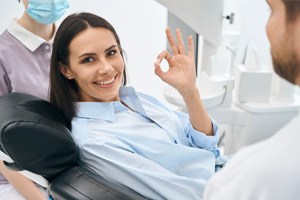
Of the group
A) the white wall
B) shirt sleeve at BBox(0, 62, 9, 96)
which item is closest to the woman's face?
shirt sleeve at BBox(0, 62, 9, 96)

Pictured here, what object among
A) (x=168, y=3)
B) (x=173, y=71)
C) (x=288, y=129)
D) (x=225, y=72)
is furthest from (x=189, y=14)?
(x=288, y=129)

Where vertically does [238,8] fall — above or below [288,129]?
below

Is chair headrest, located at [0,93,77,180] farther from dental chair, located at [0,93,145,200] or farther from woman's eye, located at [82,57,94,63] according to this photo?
woman's eye, located at [82,57,94,63]

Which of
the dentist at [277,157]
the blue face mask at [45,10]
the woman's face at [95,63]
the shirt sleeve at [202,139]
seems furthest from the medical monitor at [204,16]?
the dentist at [277,157]

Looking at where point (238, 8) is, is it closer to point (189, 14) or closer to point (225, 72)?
A: point (225, 72)

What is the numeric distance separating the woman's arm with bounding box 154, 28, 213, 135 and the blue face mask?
1.60ft

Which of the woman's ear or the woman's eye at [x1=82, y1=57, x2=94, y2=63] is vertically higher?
the woman's eye at [x1=82, y1=57, x2=94, y2=63]

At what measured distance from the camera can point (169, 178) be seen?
0.92 meters

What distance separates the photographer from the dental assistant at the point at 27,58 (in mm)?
1078

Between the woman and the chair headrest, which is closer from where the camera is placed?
the chair headrest

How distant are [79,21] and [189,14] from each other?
842 millimetres

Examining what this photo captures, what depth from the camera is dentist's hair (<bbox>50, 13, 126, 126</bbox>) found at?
1.02 m

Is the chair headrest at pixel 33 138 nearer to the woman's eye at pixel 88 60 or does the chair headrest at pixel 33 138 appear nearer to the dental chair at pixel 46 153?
the dental chair at pixel 46 153

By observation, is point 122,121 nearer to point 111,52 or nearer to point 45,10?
point 111,52
